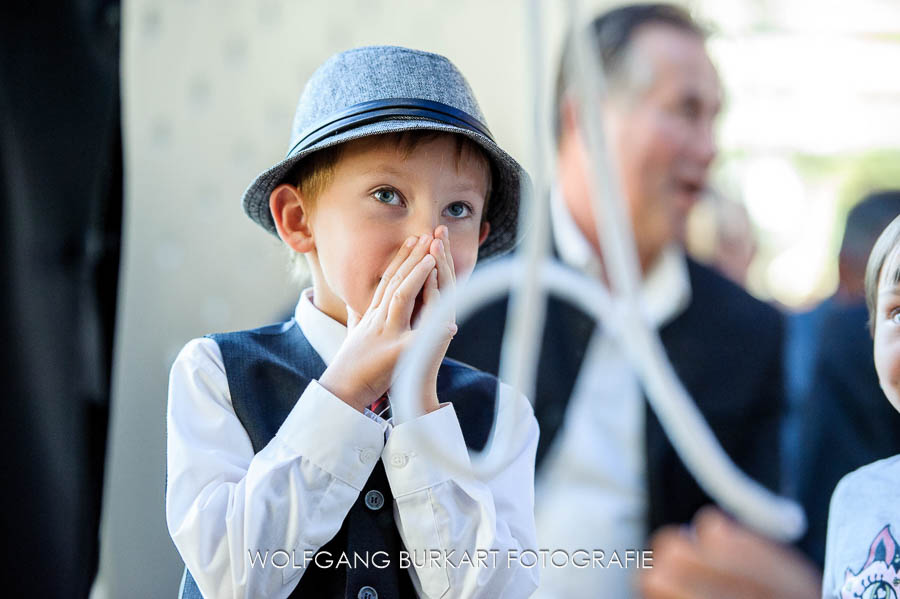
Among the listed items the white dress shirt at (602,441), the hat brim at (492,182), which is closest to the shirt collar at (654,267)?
the white dress shirt at (602,441)

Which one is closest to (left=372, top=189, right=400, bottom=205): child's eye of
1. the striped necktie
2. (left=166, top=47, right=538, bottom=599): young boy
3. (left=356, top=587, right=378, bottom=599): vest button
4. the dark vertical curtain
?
(left=166, top=47, right=538, bottom=599): young boy

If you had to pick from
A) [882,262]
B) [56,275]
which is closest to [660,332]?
[882,262]

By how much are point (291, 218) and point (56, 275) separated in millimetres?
312

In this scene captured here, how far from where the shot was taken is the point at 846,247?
641 mm

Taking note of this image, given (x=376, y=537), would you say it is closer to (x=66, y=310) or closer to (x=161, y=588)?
(x=161, y=588)

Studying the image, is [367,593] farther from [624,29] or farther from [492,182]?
[624,29]

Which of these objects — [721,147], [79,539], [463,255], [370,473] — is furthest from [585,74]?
[79,539]

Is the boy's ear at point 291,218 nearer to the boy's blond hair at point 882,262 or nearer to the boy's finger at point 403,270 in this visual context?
the boy's finger at point 403,270

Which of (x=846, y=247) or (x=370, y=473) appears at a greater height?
(x=846, y=247)

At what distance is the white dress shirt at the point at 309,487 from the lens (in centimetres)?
48

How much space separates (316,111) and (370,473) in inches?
8.0

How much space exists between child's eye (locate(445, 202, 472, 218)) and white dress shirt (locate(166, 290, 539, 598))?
87 mm

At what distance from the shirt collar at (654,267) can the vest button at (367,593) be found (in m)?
0.34

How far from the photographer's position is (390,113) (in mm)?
509
